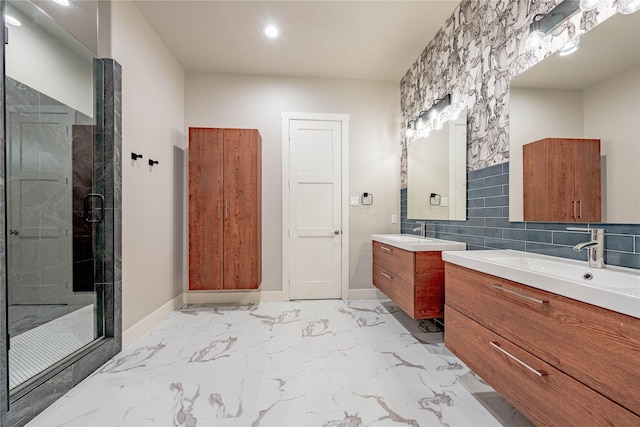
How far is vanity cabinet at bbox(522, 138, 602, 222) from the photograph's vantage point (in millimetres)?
1291

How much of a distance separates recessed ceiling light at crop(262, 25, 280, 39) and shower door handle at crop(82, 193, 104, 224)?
6.59 feet

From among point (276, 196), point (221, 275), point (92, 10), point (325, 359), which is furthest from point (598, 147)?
point (92, 10)

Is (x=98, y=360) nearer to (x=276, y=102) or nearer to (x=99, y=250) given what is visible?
(x=99, y=250)

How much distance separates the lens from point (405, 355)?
81.5 inches

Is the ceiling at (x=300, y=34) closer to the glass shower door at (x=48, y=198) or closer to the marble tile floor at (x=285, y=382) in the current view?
the glass shower door at (x=48, y=198)

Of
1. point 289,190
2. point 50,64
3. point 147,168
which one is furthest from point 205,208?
point 50,64

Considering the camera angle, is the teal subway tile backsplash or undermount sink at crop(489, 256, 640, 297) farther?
the teal subway tile backsplash

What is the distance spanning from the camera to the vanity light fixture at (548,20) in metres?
1.36

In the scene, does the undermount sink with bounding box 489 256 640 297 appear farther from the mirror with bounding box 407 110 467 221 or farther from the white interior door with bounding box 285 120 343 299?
the white interior door with bounding box 285 120 343 299

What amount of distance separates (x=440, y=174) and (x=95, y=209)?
9.43 ft

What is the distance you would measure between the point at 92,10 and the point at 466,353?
3.38 metres

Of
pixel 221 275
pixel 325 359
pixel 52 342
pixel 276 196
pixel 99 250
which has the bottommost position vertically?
pixel 325 359

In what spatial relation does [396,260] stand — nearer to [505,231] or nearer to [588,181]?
[505,231]

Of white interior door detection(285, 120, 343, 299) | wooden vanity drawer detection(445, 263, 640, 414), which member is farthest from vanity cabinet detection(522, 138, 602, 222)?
white interior door detection(285, 120, 343, 299)
